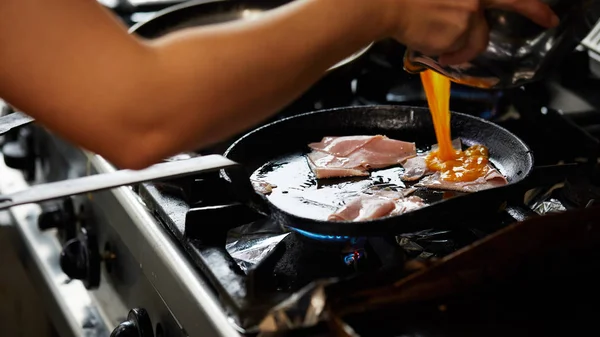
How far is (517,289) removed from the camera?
0.73m

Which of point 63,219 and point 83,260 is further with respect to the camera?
point 63,219

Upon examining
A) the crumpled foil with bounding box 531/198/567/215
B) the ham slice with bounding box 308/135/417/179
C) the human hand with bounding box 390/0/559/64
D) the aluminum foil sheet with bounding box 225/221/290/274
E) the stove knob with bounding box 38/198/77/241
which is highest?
the human hand with bounding box 390/0/559/64

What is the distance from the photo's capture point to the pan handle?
32.2 inches

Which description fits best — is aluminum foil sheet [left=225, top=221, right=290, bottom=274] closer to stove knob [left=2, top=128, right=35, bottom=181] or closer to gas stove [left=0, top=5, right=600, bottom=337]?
gas stove [left=0, top=5, right=600, bottom=337]

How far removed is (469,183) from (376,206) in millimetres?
182

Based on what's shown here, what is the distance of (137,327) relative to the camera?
3.23 feet

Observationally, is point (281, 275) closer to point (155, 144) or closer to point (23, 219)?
point (155, 144)

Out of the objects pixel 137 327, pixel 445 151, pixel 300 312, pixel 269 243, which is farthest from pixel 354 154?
pixel 300 312

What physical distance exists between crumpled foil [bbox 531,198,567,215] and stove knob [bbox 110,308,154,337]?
0.55 meters

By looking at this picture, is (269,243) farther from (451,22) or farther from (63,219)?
(63,219)

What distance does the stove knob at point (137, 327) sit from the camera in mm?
974

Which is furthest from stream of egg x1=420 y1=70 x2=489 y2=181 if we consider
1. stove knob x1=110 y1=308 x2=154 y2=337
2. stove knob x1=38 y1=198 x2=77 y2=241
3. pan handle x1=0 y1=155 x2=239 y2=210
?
stove knob x1=38 y1=198 x2=77 y2=241

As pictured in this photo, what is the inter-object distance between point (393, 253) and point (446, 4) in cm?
27

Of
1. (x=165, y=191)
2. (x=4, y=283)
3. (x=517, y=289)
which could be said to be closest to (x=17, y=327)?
(x=4, y=283)
